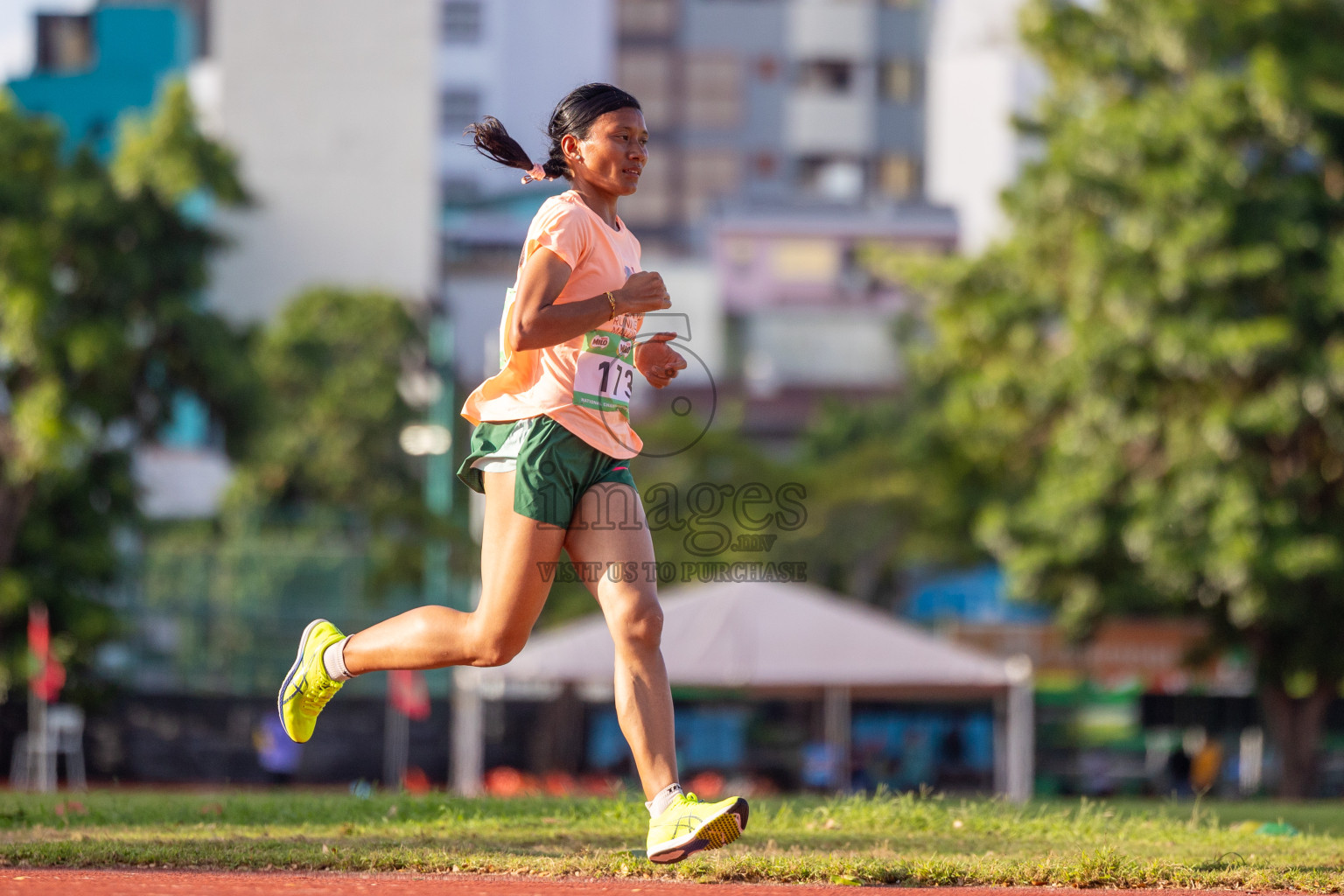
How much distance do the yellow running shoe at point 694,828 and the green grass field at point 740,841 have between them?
0.51 ft

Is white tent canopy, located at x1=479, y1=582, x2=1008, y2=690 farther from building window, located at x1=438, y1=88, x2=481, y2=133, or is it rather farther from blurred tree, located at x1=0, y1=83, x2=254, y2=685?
building window, located at x1=438, y1=88, x2=481, y2=133

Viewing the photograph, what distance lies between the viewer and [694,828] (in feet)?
14.4

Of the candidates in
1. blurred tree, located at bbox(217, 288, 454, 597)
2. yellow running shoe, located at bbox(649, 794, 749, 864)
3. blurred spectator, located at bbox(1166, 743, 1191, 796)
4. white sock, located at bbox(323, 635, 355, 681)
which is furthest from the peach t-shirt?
blurred tree, located at bbox(217, 288, 454, 597)

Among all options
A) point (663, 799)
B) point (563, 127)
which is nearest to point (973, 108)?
point (563, 127)

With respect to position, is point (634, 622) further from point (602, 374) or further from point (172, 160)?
point (172, 160)

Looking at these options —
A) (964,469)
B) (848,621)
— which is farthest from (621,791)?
(964,469)

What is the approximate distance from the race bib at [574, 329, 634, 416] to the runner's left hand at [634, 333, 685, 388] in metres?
0.24

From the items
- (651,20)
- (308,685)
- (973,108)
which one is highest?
(651,20)

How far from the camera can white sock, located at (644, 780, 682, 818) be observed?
14.7ft

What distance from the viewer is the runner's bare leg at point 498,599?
4594 millimetres

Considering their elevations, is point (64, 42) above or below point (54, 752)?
above

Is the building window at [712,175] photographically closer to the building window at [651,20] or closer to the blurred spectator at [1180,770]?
the building window at [651,20]

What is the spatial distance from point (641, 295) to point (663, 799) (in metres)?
1.24

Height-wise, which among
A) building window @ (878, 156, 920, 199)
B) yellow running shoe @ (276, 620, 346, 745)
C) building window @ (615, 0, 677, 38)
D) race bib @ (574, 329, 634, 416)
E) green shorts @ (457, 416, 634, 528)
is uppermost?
building window @ (615, 0, 677, 38)
